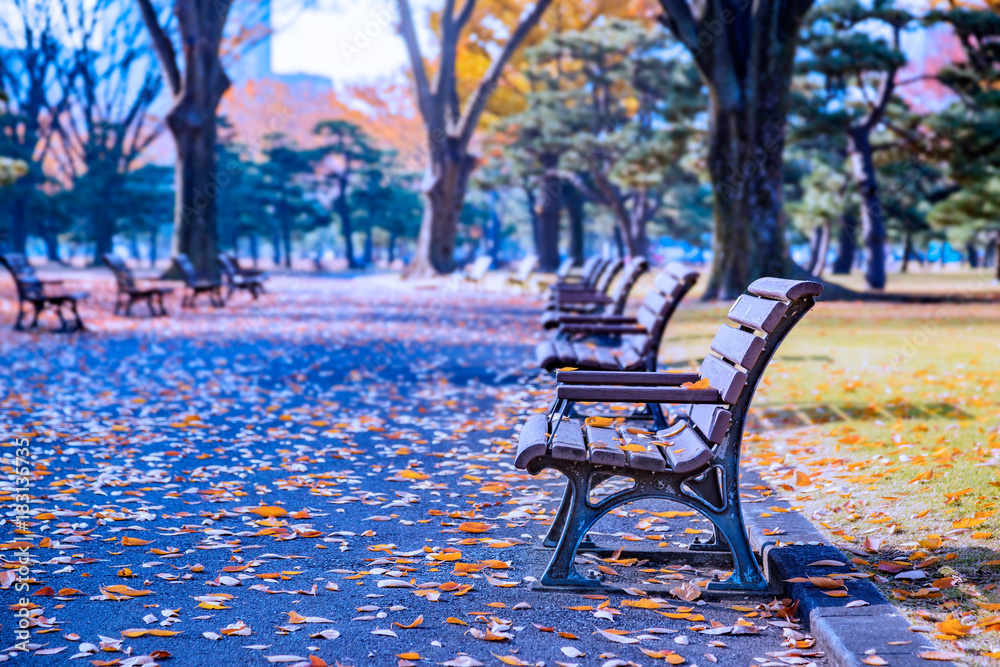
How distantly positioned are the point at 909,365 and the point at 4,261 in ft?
34.4

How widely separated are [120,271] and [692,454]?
1315 centimetres

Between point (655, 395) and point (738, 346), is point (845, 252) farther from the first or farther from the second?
point (655, 395)

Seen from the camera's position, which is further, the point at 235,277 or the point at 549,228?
the point at 549,228

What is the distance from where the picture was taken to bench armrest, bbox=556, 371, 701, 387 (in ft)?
11.4

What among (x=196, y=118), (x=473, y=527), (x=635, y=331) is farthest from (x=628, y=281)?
(x=196, y=118)

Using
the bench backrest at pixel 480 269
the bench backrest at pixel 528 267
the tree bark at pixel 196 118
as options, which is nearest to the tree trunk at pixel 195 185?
the tree bark at pixel 196 118

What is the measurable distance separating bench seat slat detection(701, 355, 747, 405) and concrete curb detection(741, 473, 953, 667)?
0.63 m

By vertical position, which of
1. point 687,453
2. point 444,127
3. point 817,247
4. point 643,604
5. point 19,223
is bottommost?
point 643,604

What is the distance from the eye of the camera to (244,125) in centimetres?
4281

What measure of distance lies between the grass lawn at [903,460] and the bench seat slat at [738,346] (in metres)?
0.86

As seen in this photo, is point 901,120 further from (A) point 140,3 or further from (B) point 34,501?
(B) point 34,501

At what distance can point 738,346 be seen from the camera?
3301 mm

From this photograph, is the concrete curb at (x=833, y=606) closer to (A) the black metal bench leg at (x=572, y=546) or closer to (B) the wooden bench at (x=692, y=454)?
(B) the wooden bench at (x=692, y=454)

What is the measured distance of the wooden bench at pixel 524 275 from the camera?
19016 millimetres
